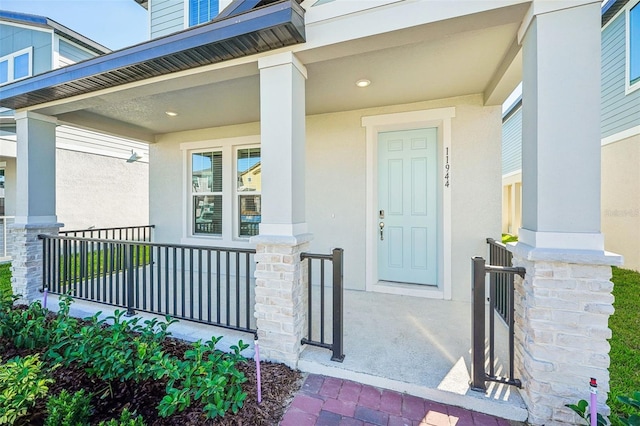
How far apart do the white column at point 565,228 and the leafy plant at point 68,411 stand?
280 centimetres

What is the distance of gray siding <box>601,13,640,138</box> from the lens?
222 inches

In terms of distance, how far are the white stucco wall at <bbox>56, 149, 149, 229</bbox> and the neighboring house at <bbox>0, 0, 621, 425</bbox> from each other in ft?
11.8

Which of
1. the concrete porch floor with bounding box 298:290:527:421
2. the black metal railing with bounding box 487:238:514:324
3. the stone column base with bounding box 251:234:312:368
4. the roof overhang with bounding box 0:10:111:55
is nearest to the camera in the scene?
the concrete porch floor with bounding box 298:290:527:421

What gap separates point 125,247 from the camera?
3.53 m

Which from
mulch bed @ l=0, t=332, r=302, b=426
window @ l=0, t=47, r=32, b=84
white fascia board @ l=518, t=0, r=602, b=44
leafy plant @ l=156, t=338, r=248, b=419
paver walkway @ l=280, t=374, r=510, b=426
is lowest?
paver walkway @ l=280, t=374, r=510, b=426

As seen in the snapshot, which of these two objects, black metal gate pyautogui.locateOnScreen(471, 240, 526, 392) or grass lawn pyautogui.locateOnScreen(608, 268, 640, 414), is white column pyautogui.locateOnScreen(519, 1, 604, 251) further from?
grass lawn pyautogui.locateOnScreen(608, 268, 640, 414)

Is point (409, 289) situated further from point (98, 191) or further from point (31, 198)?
point (98, 191)

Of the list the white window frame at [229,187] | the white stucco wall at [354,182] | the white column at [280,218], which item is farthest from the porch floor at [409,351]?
the white window frame at [229,187]

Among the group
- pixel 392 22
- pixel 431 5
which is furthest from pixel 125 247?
pixel 431 5

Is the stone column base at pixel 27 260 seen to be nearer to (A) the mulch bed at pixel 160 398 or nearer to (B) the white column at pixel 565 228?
(A) the mulch bed at pixel 160 398

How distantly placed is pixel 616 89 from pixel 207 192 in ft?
28.1

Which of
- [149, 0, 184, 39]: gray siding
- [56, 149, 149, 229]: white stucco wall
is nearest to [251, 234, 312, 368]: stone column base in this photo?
[149, 0, 184, 39]: gray siding

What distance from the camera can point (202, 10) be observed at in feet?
14.8

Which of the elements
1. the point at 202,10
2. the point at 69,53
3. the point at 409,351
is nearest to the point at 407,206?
the point at 409,351
